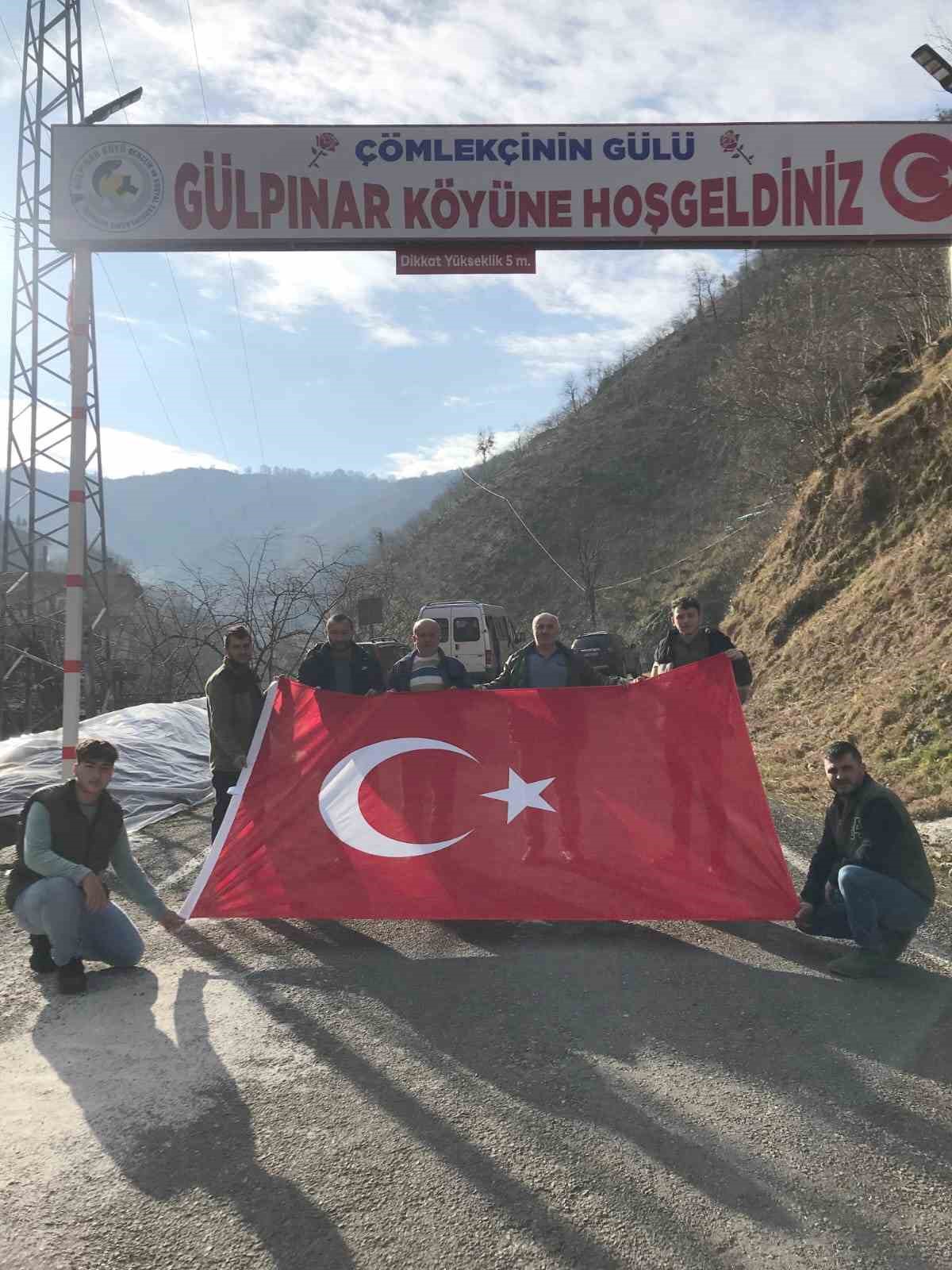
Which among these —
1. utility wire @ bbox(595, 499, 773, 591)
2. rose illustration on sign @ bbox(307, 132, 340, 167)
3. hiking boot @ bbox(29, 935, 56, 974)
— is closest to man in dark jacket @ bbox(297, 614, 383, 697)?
hiking boot @ bbox(29, 935, 56, 974)

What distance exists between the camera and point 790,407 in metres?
27.4

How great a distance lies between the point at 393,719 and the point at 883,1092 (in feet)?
12.2

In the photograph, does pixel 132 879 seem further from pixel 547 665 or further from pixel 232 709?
pixel 547 665

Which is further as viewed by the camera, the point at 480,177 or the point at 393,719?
the point at 480,177

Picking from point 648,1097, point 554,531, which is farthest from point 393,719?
point 554,531

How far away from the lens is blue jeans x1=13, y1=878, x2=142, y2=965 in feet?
15.6

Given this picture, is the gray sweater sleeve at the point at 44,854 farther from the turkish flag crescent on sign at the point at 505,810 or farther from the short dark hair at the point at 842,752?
the short dark hair at the point at 842,752

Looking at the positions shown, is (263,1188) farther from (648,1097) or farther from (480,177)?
(480,177)

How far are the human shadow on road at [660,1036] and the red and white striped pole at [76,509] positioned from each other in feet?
9.79

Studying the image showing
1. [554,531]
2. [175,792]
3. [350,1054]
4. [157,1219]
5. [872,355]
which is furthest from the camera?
[554,531]

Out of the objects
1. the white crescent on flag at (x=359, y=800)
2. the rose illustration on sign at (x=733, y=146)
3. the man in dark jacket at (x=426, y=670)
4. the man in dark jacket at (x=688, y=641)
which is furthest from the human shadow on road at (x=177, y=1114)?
the rose illustration on sign at (x=733, y=146)

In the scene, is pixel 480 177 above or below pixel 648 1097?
above

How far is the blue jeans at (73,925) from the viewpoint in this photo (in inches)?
187

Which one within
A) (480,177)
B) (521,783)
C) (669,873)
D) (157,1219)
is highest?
(480,177)
